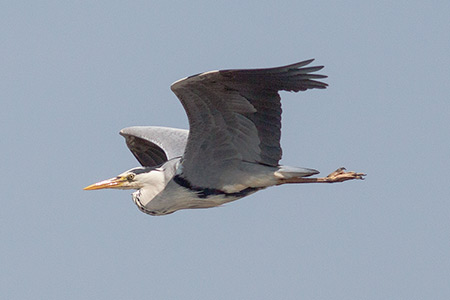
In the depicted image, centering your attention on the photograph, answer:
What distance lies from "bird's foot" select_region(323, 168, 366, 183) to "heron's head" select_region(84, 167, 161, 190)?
1912 mm

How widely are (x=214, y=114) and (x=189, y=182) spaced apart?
1.00 metres

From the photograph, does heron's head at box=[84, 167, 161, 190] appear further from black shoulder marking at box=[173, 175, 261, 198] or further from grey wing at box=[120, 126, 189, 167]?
grey wing at box=[120, 126, 189, 167]

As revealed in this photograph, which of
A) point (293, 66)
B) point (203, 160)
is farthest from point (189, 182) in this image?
point (293, 66)

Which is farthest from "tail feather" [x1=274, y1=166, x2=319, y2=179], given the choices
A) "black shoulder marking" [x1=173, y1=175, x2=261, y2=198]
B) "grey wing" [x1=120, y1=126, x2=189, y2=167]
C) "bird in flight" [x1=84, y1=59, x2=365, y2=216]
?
"grey wing" [x1=120, y1=126, x2=189, y2=167]

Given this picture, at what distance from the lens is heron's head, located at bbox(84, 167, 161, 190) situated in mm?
10109

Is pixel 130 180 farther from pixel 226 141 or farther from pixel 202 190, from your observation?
pixel 226 141

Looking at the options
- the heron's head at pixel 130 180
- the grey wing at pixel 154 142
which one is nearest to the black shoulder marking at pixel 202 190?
the heron's head at pixel 130 180

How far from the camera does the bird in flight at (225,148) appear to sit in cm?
870

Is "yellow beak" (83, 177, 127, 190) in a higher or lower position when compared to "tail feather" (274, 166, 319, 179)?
lower

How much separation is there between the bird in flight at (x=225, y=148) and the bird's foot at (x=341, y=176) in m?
0.01

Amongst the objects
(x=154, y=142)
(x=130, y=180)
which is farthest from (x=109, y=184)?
(x=154, y=142)

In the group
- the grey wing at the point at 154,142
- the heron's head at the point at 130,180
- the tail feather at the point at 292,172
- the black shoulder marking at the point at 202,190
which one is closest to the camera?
the tail feather at the point at 292,172

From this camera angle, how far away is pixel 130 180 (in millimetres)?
10211

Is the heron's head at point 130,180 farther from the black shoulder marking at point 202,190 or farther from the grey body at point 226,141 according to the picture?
the black shoulder marking at point 202,190
